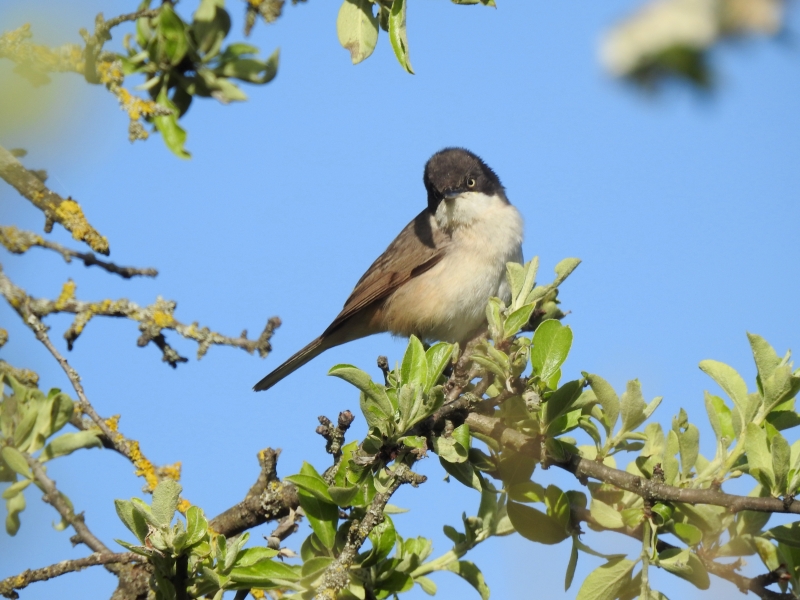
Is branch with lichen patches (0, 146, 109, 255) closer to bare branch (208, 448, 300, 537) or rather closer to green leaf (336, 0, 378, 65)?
bare branch (208, 448, 300, 537)

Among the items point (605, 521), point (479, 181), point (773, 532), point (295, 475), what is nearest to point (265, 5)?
point (295, 475)

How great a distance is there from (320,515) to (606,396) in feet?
3.47

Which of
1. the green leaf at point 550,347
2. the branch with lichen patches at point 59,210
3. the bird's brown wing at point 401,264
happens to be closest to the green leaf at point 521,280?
the green leaf at point 550,347

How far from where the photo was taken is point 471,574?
3.12 metres

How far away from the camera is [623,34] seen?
7.64 feet

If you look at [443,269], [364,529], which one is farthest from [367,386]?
[443,269]

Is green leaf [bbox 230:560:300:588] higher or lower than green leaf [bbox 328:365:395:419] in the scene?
lower

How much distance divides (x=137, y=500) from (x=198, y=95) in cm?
210

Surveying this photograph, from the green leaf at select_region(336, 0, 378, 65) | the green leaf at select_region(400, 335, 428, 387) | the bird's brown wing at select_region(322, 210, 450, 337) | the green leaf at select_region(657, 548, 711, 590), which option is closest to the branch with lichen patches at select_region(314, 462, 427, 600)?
the green leaf at select_region(400, 335, 428, 387)

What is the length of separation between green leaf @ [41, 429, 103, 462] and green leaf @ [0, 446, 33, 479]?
129 mm

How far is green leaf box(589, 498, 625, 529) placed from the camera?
2.89 metres

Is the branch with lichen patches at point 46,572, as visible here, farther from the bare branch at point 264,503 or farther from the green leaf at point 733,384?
the green leaf at point 733,384

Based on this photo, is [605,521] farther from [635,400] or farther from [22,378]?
[22,378]

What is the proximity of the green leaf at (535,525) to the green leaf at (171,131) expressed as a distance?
2.11 metres
